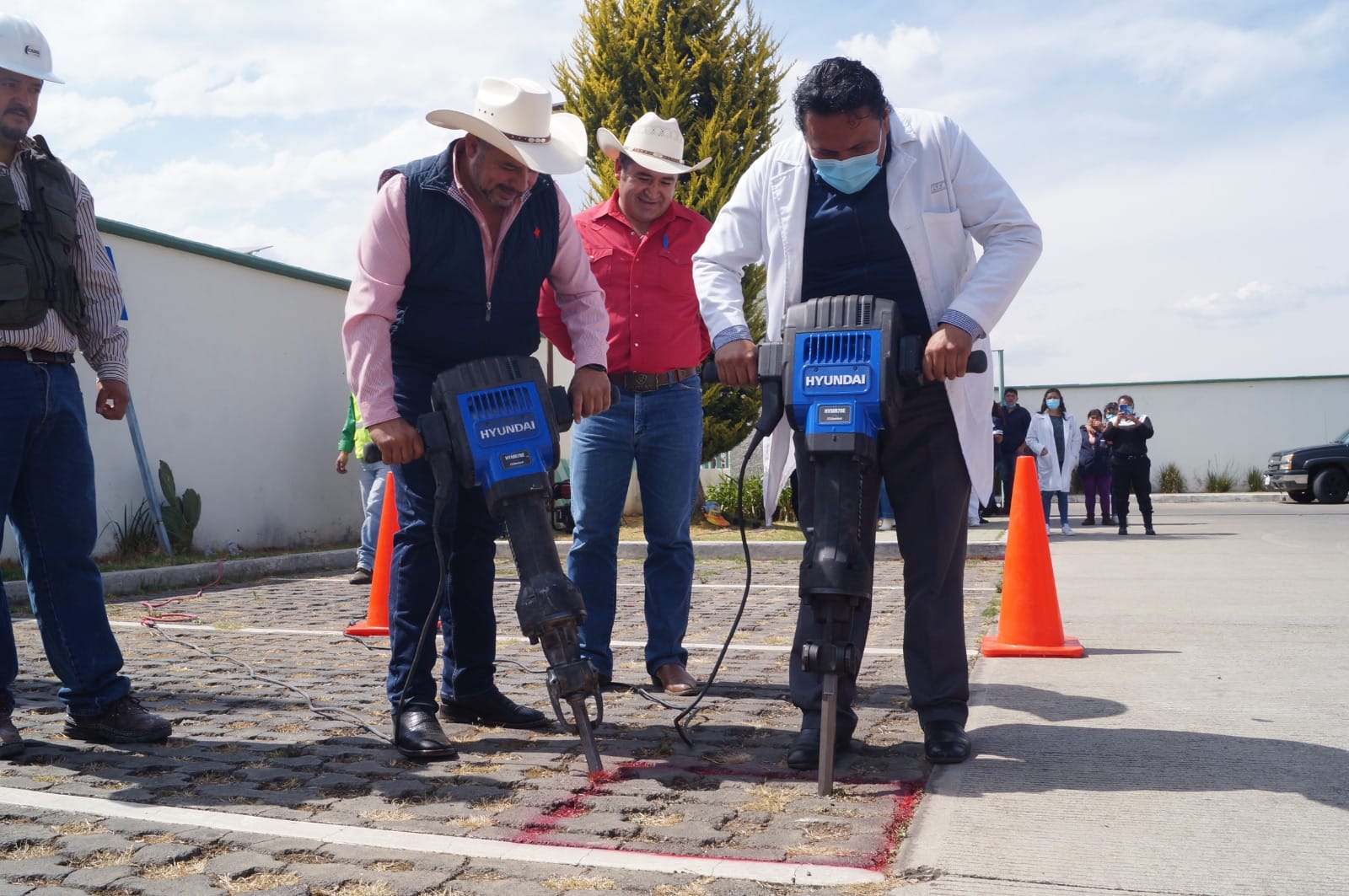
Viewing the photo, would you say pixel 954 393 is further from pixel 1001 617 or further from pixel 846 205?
pixel 1001 617

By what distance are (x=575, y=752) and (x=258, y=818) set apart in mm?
985

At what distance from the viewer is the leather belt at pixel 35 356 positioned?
3.62 metres

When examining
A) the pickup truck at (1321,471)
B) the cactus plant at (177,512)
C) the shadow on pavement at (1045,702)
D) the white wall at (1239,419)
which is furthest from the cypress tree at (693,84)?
the white wall at (1239,419)

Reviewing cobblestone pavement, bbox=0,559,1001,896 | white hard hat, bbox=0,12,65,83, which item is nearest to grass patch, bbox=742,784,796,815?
cobblestone pavement, bbox=0,559,1001,896

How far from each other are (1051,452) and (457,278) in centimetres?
1309

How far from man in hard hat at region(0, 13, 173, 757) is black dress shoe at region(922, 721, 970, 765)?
2.31 m

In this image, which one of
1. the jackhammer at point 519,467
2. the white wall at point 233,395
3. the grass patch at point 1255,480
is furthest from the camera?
the grass patch at point 1255,480

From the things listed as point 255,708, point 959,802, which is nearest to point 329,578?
point 255,708

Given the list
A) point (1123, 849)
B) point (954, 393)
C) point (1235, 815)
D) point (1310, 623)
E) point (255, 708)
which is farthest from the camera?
point (1310, 623)

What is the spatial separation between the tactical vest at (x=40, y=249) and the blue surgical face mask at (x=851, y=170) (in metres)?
2.35

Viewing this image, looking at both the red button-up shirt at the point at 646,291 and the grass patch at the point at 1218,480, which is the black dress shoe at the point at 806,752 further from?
the grass patch at the point at 1218,480

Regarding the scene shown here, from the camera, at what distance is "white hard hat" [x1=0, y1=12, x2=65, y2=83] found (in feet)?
11.6

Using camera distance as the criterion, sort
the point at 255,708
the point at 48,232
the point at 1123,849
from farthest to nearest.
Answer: the point at 255,708 < the point at 48,232 < the point at 1123,849

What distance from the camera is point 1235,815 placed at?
276cm
